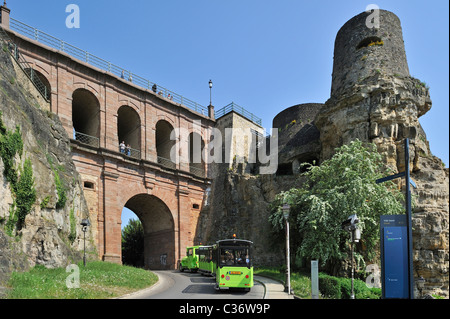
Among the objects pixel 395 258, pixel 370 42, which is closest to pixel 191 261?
pixel 395 258

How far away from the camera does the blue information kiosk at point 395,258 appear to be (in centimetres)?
1071

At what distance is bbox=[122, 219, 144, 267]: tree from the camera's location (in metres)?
43.6

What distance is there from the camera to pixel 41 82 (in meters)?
26.9

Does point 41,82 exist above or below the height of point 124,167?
above

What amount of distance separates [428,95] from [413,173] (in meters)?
6.84

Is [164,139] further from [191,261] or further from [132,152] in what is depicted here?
[191,261]

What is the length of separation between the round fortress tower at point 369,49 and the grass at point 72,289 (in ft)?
70.9

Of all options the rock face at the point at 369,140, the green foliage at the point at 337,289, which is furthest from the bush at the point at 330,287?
the rock face at the point at 369,140

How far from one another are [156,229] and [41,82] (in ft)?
52.2

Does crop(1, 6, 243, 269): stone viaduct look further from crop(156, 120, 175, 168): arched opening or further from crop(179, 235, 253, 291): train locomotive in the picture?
crop(179, 235, 253, 291): train locomotive

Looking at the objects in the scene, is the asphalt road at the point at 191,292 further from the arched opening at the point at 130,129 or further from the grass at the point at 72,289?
the arched opening at the point at 130,129

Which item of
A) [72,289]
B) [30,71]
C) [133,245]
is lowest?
[133,245]
